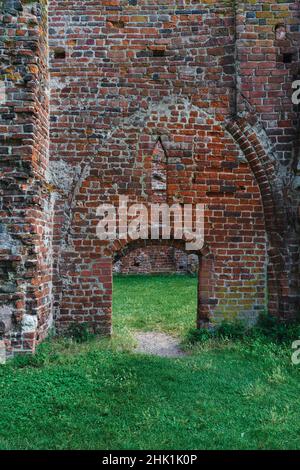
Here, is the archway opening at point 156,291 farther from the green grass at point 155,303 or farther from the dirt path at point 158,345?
the dirt path at point 158,345

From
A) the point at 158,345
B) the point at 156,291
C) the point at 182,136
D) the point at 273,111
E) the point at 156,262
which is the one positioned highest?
the point at 273,111

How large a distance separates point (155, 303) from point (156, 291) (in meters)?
1.88

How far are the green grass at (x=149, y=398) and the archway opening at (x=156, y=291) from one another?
74.4 inches

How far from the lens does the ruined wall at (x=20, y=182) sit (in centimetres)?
557

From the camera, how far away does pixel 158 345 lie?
693 cm

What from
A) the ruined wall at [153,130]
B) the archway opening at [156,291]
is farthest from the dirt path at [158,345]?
the ruined wall at [153,130]

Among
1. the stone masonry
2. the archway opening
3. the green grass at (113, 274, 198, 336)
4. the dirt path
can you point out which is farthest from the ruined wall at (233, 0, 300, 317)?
the green grass at (113, 274, 198, 336)

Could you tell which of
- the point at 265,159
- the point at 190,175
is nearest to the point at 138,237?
the point at 190,175

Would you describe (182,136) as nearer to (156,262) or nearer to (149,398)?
(149,398)

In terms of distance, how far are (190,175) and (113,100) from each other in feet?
5.35

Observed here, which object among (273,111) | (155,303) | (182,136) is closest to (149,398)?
(182,136)

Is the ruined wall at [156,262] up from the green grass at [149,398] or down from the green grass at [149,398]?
up

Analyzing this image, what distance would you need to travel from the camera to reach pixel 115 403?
4285mm

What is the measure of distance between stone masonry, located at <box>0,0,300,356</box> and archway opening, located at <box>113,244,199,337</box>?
80 cm
